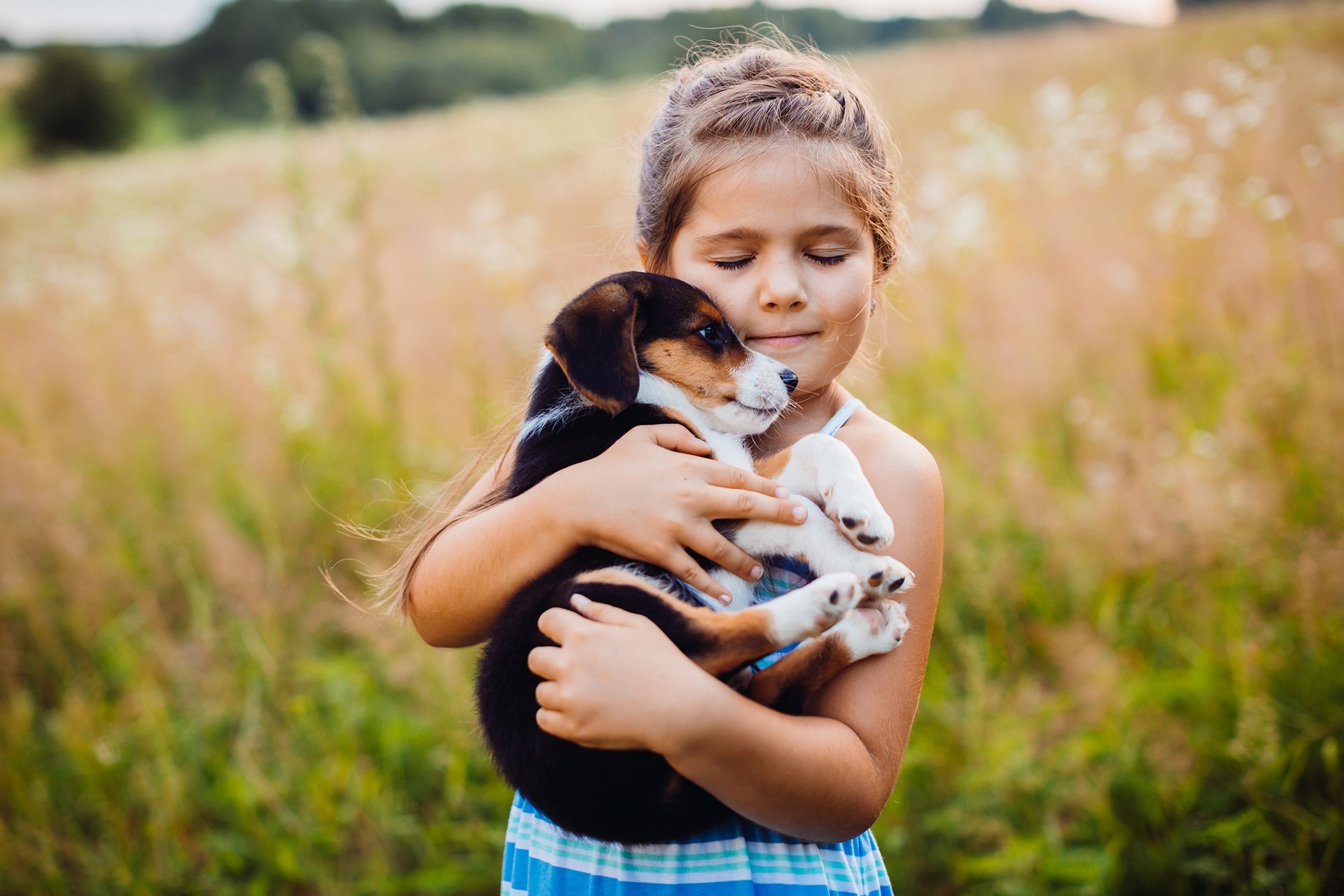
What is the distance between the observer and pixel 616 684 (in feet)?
4.70

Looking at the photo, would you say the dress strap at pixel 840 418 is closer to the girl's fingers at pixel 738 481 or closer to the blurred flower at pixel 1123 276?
the girl's fingers at pixel 738 481

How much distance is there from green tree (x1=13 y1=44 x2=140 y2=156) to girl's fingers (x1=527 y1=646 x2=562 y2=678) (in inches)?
1681

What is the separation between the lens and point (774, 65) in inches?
80.8

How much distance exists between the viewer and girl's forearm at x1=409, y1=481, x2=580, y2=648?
5.77 feet

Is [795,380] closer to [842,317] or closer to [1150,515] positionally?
[842,317]

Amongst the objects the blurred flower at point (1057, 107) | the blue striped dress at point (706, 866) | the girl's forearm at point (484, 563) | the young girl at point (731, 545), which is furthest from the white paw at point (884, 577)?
the blurred flower at point (1057, 107)

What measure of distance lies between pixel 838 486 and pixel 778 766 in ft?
1.85

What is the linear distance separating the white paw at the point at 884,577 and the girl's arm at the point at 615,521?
187 mm

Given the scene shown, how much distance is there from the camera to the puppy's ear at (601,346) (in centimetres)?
184

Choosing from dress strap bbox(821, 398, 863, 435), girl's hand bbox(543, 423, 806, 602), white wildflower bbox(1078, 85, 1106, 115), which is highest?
white wildflower bbox(1078, 85, 1106, 115)

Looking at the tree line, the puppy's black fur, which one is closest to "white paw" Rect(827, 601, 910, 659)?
the puppy's black fur

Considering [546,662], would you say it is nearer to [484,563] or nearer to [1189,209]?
[484,563]

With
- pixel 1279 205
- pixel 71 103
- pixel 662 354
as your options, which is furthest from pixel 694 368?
pixel 71 103

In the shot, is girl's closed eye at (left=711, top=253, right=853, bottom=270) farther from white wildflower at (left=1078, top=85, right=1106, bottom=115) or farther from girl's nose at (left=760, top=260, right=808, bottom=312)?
white wildflower at (left=1078, top=85, right=1106, bottom=115)
